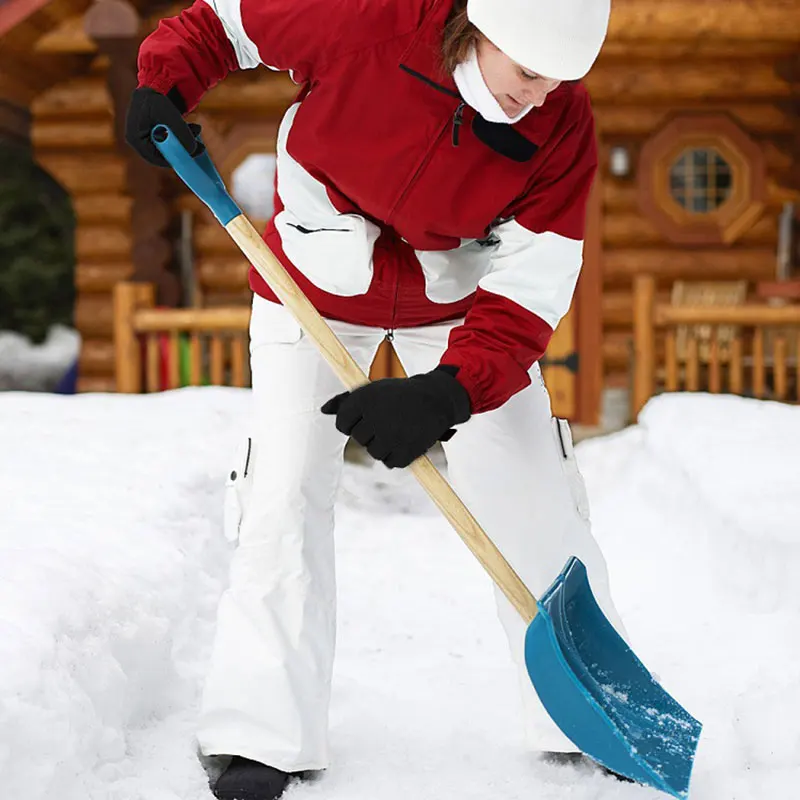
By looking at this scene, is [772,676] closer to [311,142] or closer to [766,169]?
[311,142]

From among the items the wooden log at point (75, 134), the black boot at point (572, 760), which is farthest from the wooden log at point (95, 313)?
the black boot at point (572, 760)

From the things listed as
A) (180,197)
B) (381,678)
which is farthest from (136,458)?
(180,197)

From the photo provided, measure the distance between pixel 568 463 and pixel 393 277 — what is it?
0.59 m

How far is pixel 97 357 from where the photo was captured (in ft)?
25.3

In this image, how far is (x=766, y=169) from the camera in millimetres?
7512

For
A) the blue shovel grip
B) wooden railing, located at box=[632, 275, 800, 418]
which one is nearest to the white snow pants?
the blue shovel grip

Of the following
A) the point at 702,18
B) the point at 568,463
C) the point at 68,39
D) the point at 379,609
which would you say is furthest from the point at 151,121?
the point at 68,39

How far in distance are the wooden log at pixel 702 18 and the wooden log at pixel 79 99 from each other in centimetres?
384

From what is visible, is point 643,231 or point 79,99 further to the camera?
point 643,231

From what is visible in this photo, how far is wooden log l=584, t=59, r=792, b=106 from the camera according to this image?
7.19 meters

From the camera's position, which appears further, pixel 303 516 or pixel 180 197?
pixel 180 197

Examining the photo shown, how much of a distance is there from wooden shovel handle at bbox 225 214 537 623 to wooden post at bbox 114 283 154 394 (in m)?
4.37

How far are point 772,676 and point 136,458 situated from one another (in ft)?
8.59

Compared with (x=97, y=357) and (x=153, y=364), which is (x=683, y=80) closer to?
(x=153, y=364)
